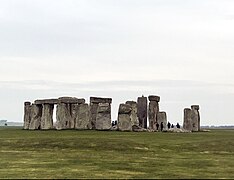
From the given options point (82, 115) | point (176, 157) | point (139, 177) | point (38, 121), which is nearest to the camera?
point (139, 177)

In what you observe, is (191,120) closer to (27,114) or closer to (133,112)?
(133,112)

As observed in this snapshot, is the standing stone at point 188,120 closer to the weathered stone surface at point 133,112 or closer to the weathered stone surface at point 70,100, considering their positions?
the weathered stone surface at point 133,112

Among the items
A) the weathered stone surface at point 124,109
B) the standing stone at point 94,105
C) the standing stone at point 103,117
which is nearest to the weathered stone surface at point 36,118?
the standing stone at point 94,105

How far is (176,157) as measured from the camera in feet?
87.9

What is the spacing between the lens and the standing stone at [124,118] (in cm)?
5022

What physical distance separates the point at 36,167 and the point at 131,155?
6.72m

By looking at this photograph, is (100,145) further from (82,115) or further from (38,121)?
(38,121)

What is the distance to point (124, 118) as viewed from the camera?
50.2m

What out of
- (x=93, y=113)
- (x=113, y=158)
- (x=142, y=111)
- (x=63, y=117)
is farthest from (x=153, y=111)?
→ (x=113, y=158)

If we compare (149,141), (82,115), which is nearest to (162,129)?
(82,115)

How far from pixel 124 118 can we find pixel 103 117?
2477mm

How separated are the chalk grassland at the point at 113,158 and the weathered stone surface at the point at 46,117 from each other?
17.7m

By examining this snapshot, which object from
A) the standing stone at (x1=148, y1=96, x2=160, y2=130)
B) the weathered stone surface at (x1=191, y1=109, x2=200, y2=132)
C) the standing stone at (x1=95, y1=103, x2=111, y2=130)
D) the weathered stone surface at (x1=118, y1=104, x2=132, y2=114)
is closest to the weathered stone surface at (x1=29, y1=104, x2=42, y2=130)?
the standing stone at (x1=95, y1=103, x2=111, y2=130)

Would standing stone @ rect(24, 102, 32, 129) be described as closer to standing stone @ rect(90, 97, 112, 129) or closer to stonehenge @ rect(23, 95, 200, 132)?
stonehenge @ rect(23, 95, 200, 132)
